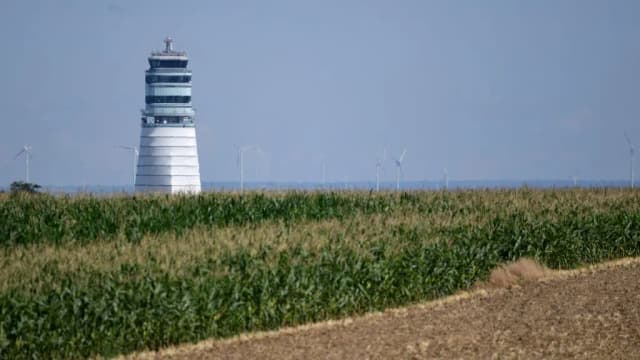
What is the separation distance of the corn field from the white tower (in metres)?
69.3

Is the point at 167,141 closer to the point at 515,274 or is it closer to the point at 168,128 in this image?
the point at 168,128

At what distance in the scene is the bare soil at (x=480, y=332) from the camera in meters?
20.8

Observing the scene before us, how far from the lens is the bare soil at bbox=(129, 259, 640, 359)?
2081 centimetres

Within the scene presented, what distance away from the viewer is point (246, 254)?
26.4 metres

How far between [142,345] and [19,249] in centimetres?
474

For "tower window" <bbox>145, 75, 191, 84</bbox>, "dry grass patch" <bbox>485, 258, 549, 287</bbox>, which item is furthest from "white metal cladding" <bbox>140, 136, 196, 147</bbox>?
"dry grass patch" <bbox>485, 258, 549, 287</bbox>

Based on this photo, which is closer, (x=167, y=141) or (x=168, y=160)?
(x=168, y=160)

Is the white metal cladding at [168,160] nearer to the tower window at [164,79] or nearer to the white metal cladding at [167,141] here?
the white metal cladding at [167,141]

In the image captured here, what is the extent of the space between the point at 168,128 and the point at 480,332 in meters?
91.0

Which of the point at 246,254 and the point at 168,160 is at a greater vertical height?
the point at 168,160

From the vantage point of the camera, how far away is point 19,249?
85.3 ft

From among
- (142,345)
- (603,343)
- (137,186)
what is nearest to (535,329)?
(603,343)

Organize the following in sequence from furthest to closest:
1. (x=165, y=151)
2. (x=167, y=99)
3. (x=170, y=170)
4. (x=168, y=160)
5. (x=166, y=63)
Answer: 1. (x=166, y=63)
2. (x=167, y=99)
3. (x=170, y=170)
4. (x=168, y=160)
5. (x=165, y=151)

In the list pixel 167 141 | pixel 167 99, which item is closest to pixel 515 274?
pixel 167 141
